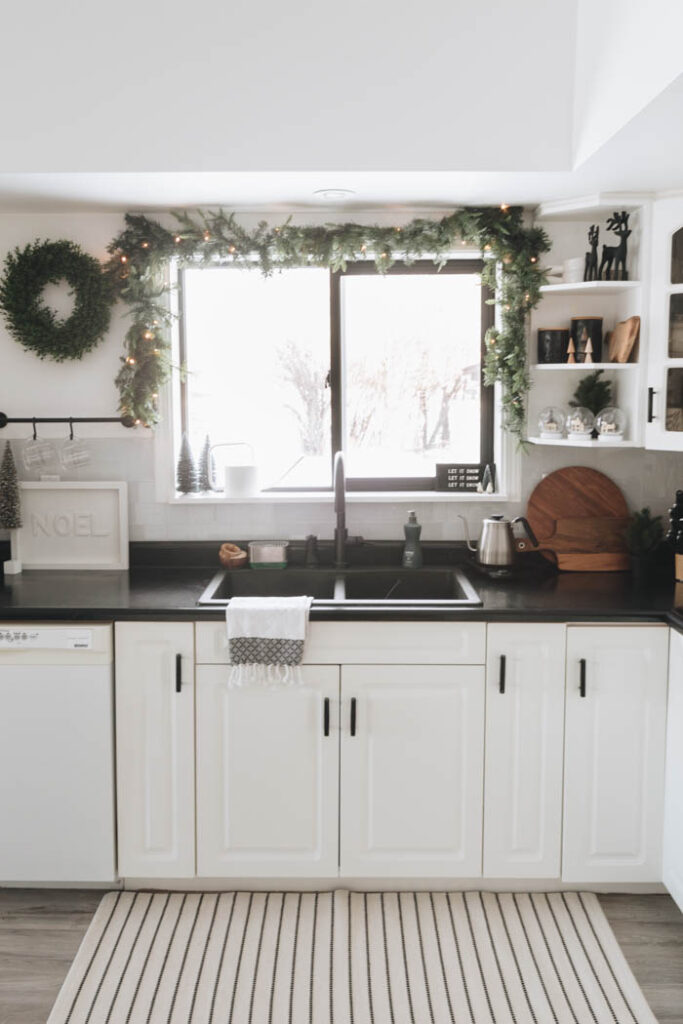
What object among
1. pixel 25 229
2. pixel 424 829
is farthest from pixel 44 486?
pixel 424 829

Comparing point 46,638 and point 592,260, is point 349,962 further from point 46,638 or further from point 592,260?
point 592,260

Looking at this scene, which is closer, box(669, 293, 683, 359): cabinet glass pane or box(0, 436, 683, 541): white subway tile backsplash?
box(669, 293, 683, 359): cabinet glass pane

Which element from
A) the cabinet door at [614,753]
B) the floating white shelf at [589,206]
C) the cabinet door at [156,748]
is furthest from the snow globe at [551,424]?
the cabinet door at [156,748]

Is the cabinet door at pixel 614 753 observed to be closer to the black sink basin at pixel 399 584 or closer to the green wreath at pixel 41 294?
the black sink basin at pixel 399 584

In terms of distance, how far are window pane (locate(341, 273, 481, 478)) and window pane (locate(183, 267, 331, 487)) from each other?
0.12m

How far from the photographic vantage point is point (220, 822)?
9.46ft

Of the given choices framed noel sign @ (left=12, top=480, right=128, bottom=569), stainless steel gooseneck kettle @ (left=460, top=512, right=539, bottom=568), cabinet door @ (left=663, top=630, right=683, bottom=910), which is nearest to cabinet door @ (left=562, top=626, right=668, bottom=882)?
cabinet door @ (left=663, top=630, right=683, bottom=910)

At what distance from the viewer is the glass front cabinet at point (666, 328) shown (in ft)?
9.84

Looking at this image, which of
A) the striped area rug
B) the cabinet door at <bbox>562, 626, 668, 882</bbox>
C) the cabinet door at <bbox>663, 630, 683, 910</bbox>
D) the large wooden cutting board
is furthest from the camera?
the large wooden cutting board

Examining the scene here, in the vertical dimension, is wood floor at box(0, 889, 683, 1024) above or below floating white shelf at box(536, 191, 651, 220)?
below

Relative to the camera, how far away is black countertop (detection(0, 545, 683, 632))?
2.80 meters

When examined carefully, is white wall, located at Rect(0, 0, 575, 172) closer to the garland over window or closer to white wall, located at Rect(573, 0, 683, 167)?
white wall, located at Rect(573, 0, 683, 167)

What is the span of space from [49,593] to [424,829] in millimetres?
1424

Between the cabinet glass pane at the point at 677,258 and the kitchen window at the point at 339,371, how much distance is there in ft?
2.47
